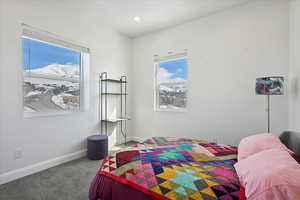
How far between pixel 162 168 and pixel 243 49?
245cm

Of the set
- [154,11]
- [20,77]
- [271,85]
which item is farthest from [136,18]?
[271,85]

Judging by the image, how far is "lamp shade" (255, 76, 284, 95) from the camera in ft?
6.43

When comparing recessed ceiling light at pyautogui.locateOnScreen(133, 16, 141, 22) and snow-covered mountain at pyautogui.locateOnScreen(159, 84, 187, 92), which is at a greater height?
recessed ceiling light at pyautogui.locateOnScreen(133, 16, 141, 22)

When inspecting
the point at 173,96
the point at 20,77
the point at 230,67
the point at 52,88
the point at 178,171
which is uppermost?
the point at 230,67

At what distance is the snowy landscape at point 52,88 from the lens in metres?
2.27

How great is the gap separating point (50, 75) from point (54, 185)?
1.70 metres

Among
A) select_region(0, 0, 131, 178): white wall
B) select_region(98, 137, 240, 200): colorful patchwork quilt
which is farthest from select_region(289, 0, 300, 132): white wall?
select_region(0, 0, 131, 178): white wall

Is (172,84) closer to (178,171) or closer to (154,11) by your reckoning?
(154,11)

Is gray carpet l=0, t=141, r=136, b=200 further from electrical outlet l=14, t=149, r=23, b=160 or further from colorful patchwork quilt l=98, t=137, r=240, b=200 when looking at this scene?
colorful patchwork quilt l=98, t=137, r=240, b=200

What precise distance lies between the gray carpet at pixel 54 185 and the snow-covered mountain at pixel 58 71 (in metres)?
1.53

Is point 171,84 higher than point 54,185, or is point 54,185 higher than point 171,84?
point 171,84

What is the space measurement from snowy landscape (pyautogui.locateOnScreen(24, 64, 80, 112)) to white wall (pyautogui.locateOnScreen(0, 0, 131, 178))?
181 millimetres

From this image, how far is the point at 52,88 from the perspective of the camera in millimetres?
2568

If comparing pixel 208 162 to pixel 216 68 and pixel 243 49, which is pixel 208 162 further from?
pixel 243 49
